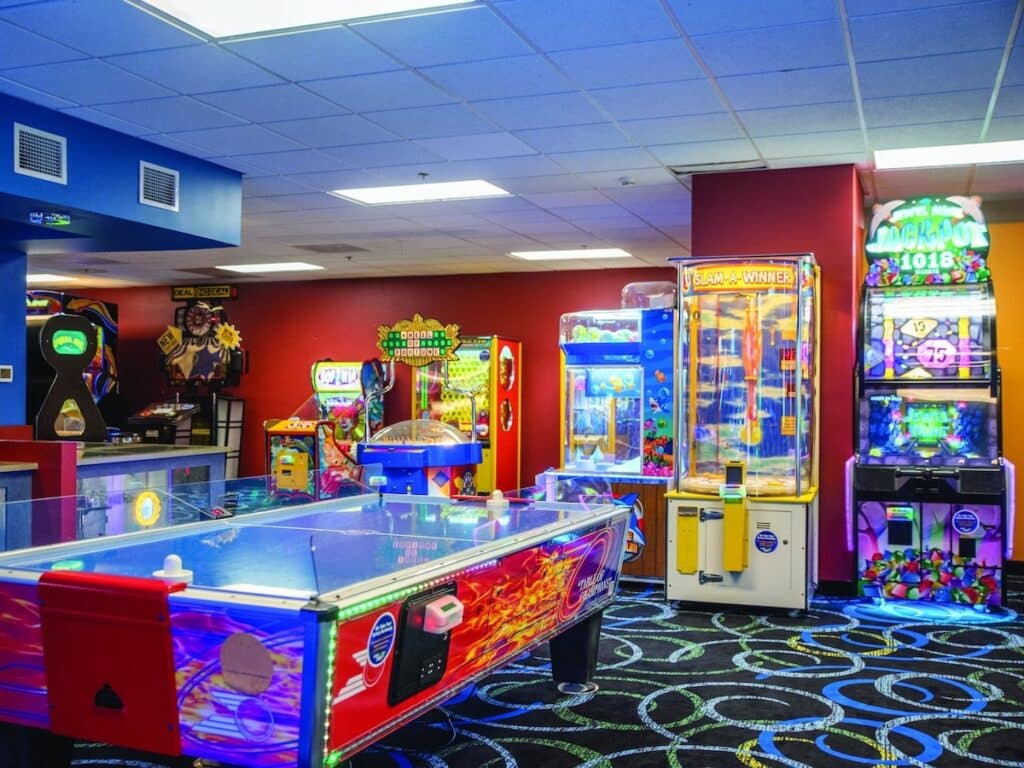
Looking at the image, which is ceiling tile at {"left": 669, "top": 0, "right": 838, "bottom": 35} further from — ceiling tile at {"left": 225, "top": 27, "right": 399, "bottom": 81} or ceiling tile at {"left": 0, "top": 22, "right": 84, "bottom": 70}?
ceiling tile at {"left": 0, "top": 22, "right": 84, "bottom": 70}

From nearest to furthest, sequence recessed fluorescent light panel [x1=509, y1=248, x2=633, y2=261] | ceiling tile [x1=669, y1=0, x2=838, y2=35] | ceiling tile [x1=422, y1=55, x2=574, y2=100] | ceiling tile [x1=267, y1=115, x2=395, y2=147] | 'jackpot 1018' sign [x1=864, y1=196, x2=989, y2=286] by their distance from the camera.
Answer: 1. ceiling tile [x1=669, y1=0, x2=838, y2=35]
2. ceiling tile [x1=422, y1=55, x2=574, y2=100]
3. ceiling tile [x1=267, y1=115, x2=395, y2=147]
4. 'jackpot 1018' sign [x1=864, y1=196, x2=989, y2=286]
5. recessed fluorescent light panel [x1=509, y1=248, x2=633, y2=261]

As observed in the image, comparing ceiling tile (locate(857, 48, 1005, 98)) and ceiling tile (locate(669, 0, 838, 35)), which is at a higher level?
ceiling tile (locate(857, 48, 1005, 98))

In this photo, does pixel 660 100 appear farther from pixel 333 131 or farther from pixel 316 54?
pixel 333 131

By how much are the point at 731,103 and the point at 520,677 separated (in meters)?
3.09

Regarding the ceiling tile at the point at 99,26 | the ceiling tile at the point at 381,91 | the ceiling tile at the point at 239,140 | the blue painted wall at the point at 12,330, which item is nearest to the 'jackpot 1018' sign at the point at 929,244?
the ceiling tile at the point at 381,91

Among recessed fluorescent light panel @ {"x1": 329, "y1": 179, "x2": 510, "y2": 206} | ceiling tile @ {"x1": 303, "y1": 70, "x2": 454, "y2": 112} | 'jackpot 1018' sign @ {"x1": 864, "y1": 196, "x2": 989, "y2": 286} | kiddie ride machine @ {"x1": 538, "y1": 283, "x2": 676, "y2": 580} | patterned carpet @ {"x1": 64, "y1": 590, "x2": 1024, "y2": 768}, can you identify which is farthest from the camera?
recessed fluorescent light panel @ {"x1": 329, "y1": 179, "x2": 510, "y2": 206}

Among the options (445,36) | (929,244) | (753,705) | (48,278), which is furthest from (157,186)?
(48,278)

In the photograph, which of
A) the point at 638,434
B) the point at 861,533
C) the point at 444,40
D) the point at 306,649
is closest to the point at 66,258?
the point at 638,434

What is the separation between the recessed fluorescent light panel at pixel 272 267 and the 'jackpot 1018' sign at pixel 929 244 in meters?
6.85

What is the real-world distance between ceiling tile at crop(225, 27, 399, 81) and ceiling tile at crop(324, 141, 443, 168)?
1343mm

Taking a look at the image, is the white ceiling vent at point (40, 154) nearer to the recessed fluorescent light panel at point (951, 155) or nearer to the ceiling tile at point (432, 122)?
the ceiling tile at point (432, 122)

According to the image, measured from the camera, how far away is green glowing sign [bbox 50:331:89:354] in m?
7.42

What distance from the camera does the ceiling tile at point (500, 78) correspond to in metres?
4.58

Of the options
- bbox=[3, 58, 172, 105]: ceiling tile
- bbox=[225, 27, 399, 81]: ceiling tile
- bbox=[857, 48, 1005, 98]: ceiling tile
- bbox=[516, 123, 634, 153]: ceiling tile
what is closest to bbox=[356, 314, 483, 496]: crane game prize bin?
bbox=[516, 123, 634, 153]: ceiling tile
